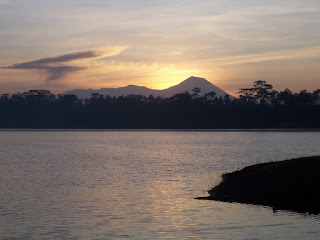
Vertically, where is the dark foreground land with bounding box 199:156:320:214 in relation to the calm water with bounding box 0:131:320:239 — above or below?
above

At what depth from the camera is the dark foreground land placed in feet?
96.4

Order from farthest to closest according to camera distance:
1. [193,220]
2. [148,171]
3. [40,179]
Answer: [148,171], [40,179], [193,220]

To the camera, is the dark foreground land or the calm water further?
the dark foreground land

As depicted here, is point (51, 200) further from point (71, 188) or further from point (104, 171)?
point (104, 171)

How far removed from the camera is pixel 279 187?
31844 mm

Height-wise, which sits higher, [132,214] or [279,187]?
[279,187]

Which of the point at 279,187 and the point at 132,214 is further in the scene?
the point at 279,187

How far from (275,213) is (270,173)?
7292 millimetres

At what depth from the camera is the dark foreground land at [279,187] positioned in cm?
2939

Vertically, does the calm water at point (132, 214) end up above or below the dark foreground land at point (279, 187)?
below

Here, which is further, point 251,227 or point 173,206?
point 173,206

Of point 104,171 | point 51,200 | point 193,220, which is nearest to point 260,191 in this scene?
point 193,220

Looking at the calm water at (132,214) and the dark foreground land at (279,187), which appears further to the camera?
the dark foreground land at (279,187)

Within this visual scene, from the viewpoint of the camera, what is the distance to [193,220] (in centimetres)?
2606
